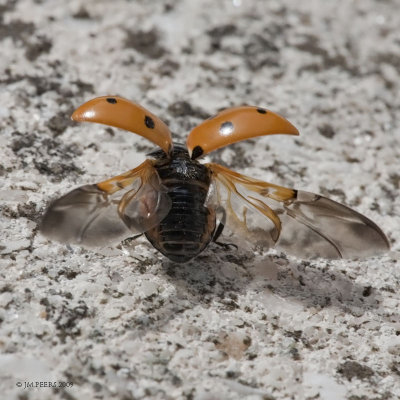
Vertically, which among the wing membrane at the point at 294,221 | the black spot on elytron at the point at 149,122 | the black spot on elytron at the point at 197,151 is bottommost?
the wing membrane at the point at 294,221

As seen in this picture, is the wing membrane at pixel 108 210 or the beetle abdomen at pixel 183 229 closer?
the wing membrane at pixel 108 210

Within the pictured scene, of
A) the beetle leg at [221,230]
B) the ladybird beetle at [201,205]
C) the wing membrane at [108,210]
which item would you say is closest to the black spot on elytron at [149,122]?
the ladybird beetle at [201,205]

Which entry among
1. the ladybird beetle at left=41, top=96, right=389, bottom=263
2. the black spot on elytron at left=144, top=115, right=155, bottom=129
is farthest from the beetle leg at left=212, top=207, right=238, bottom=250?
the black spot on elytron at left=144, top=115, right=155, bottom=129

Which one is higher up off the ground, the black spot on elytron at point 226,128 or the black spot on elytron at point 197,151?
the black spot on elytron at point 226,128

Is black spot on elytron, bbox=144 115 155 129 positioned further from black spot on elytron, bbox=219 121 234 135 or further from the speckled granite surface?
the speckled granite surface

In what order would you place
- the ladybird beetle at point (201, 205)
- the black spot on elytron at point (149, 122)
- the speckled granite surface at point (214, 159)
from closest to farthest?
the speckled granite surface at point (214, 159) → the ladybird beetle at point (201, 205) → the black spot on elytron at point (149, 122)

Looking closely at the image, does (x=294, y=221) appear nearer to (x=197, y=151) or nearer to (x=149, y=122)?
(x=197, y=151)

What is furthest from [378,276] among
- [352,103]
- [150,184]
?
[352,103]

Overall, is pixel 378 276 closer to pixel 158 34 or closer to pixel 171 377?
pixel 171 377

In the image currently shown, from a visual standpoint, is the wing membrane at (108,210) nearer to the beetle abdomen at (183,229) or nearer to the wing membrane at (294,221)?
the beetle abdomen at (183,229)
